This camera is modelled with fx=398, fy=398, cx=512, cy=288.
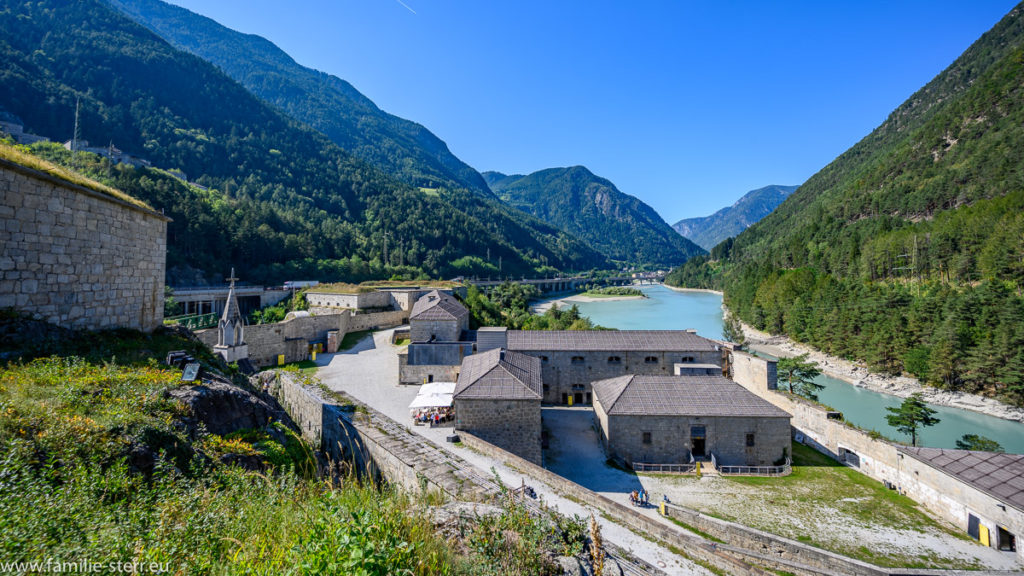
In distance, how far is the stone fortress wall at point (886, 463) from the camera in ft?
41.4

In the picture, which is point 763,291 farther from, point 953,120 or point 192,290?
point 192,290

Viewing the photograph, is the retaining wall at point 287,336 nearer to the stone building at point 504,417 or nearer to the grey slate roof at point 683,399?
the stone building at point 504,417

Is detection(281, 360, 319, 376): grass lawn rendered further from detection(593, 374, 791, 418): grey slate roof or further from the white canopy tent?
detection(593, 374, 791, 418): grey slate roof

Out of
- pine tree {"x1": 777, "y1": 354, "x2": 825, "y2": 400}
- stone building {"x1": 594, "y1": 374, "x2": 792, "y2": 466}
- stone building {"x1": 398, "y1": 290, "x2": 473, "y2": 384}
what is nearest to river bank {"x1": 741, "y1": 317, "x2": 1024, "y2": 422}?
pine tree {"x1": 777, "y1": 354, "x2": 825, "y2": 400}

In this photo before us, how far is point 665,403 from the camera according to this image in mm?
17500

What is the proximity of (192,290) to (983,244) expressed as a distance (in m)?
80.6

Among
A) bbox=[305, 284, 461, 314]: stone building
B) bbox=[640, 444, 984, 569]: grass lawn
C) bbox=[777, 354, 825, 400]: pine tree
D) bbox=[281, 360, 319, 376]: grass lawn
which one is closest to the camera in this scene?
bbox=[640, 444, 984, 569]: grass lawn

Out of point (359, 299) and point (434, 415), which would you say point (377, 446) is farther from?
point (359, 299)

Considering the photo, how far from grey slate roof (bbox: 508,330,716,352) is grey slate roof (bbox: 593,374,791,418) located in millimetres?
4594

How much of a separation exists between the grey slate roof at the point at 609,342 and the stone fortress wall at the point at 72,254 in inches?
676

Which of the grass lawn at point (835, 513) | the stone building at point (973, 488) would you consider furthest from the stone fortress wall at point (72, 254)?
the stone building at point (973, 488)

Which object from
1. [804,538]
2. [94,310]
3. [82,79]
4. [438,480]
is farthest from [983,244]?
[82,79]

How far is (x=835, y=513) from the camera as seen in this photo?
13695 mm

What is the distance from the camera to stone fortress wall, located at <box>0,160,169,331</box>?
286 inches
